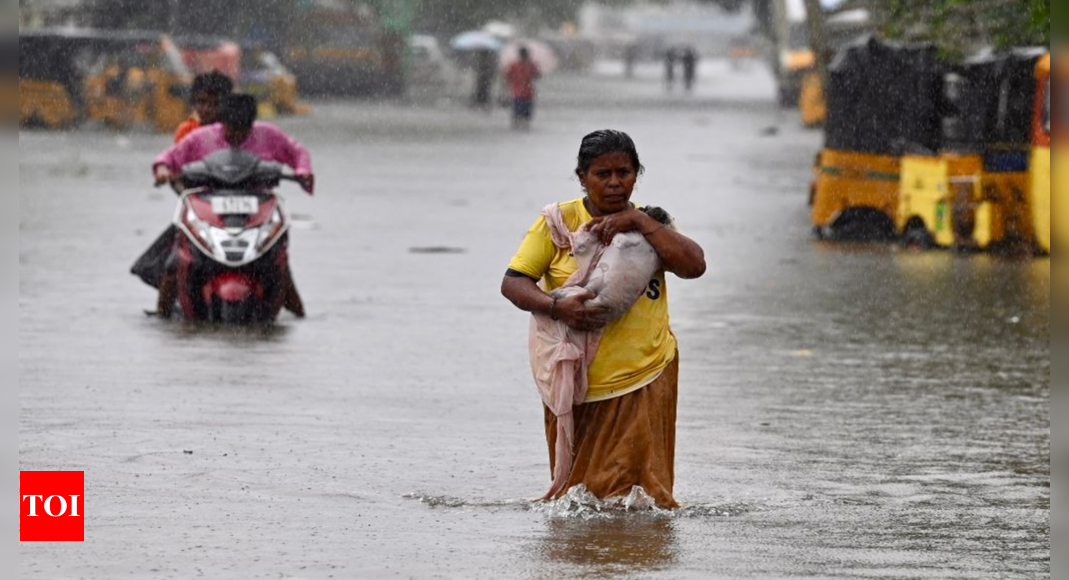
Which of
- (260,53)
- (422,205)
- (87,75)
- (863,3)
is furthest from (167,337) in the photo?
(260,53)

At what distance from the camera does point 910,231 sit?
66.0 feet

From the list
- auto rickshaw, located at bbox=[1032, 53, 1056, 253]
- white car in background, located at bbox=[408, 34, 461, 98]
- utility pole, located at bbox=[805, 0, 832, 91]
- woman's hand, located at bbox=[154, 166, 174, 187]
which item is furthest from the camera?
white car in background, located at bbox=[408, 34, 461, 98]

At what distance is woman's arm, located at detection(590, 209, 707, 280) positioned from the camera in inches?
282

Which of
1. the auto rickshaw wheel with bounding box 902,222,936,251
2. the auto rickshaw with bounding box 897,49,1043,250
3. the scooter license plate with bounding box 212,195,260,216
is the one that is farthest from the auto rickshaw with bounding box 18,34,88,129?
the scooter license plate with bounding box 212,195,260,216

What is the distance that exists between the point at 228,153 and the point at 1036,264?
7370 mm

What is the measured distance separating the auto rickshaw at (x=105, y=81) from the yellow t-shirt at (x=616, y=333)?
111 ft

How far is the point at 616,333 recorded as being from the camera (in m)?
7.31

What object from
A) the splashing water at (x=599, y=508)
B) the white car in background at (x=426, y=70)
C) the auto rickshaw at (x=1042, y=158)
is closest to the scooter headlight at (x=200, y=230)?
the splashing water at (x=599, y=508)

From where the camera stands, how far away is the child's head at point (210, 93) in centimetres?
1305

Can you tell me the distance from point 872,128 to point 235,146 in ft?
29.1

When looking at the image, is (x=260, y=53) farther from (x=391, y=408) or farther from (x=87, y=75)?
(x=391, y=408)

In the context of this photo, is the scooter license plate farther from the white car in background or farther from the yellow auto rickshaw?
the white car in background

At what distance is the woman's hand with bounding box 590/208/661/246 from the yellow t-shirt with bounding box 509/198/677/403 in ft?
0.32

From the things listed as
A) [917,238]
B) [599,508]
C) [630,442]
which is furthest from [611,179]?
[917,238]
